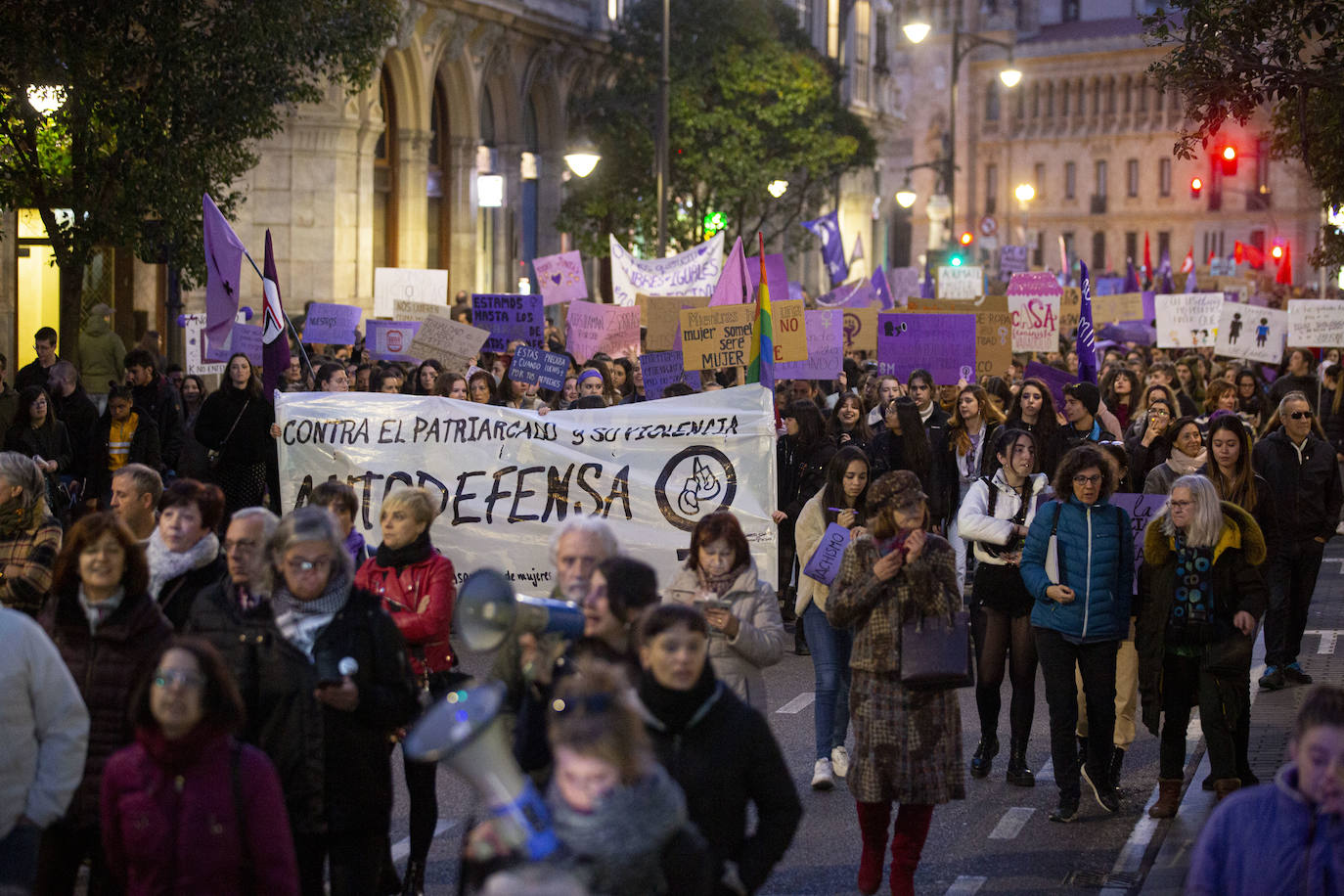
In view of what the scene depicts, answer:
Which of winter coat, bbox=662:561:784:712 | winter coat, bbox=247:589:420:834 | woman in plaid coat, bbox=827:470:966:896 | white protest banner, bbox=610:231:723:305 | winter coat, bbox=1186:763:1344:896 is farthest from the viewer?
white protest banner, bbox=610:231:723:305

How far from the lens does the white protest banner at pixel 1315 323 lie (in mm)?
20328

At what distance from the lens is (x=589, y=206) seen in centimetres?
3416

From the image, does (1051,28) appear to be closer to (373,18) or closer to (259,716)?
(373,18)

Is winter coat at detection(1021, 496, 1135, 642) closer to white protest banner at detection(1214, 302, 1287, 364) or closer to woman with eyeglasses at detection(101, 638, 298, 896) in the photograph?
woman with eyeglasses at detection(101, 638, 298, 896)

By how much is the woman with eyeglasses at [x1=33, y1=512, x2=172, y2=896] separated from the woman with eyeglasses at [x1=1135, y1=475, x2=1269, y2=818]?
14.6 ft

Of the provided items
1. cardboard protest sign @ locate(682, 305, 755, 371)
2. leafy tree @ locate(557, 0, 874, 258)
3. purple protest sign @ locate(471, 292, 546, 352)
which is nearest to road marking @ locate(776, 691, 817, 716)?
cardboard protest sign @ locate(682, 305, 755, 371)

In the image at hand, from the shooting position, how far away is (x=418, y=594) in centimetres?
674

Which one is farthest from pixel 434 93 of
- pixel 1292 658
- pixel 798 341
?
pixel 1292 658

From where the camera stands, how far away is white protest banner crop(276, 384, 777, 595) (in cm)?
1046

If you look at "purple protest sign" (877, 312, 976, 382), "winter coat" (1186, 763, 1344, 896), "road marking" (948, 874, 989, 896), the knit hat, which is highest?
"purple protest sign" (877, 312, 976, 382)

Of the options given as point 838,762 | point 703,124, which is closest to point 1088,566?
point 838,762

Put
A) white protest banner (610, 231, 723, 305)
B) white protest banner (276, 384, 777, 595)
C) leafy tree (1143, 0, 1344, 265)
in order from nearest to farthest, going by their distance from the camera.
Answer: leafy tree (1143, 0, 1344, 265), white protest banner (276, 384, 777, 595), white protest banner (610, 231, 723, 305)

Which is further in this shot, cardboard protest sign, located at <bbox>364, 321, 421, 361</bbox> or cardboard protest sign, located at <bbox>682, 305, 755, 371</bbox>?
cardboard protest sign, located at <bbox>364, 321, 421, 361</bbox>

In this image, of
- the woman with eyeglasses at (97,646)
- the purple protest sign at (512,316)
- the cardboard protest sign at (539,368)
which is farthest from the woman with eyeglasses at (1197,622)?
the purple protest sign at (512,316)
